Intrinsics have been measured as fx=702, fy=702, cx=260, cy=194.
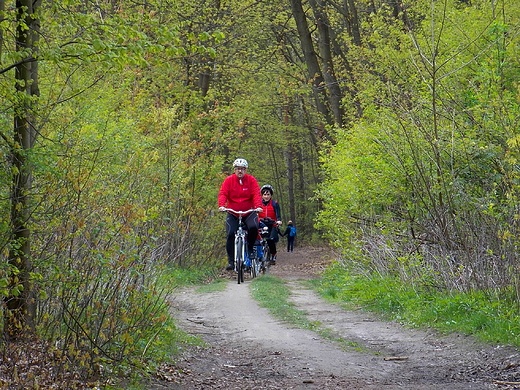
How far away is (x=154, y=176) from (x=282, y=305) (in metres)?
4.18

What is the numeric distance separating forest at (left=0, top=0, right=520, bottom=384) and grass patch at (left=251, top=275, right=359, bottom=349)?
5.40ft

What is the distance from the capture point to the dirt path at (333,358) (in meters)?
6.02

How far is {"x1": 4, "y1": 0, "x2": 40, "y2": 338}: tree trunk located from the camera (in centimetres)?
519

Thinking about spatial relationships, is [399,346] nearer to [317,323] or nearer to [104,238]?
[317,323]

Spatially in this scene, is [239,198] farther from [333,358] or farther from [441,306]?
[333,358]

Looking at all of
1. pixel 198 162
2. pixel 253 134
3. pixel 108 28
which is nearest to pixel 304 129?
pixel 253 134

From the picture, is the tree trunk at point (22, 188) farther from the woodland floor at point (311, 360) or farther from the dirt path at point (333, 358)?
the dirt path at point (333, 358)

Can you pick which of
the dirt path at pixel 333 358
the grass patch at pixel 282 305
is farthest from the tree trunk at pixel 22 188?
the grass patch at pixel 282 305

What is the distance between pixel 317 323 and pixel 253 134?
92.2 ft

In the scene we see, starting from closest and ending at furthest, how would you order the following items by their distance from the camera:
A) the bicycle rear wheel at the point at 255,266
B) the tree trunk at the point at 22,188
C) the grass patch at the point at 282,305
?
the tree trunk at the point at 22,188, the grass patch at the point at 282,305, the bicycle rear wheel at the point at 255,266

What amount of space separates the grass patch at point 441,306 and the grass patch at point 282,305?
3.31 ft

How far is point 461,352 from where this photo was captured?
23.2 ft

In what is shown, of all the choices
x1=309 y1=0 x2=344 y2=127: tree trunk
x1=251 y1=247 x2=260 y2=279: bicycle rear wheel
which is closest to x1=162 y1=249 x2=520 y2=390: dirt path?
x1=251 y1=247 x2=260 y2=279: bicycle rear wheel

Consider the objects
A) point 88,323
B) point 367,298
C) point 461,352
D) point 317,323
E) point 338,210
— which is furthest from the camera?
point 338,210
